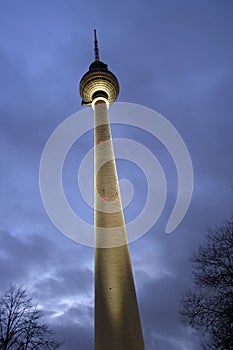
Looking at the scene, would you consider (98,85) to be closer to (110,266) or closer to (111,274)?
(110,266)

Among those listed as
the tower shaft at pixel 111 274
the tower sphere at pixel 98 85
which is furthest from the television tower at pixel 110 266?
the tower sphere at pixel 98 85

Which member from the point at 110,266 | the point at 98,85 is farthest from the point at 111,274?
the point at 98,85

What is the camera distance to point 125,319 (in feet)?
75.8

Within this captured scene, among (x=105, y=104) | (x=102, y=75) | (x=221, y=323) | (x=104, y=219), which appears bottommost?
(x=221, y=323)

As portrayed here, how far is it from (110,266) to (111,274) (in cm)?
67

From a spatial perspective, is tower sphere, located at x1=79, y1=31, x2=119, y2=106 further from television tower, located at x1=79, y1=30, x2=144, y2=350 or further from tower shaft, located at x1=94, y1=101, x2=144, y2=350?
tower shaft, located at x1=94, y1=101, x2=144, y2=350

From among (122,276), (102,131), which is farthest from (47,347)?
(102,131)

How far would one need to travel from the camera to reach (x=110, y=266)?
25.6 m

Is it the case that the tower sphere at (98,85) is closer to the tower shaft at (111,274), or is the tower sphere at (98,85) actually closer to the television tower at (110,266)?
the television tower at (110,266)

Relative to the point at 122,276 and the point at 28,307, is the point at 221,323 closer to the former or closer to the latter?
the point at 122,276

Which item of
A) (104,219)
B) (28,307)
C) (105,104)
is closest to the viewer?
(28,307)

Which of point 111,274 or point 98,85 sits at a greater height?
point 98,85

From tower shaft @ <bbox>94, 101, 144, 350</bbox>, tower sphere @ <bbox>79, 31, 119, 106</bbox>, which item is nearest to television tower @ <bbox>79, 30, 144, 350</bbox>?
tower shaft @ <bbox>94, 101, 144, 350</bbox>

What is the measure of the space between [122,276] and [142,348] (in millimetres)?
5018
